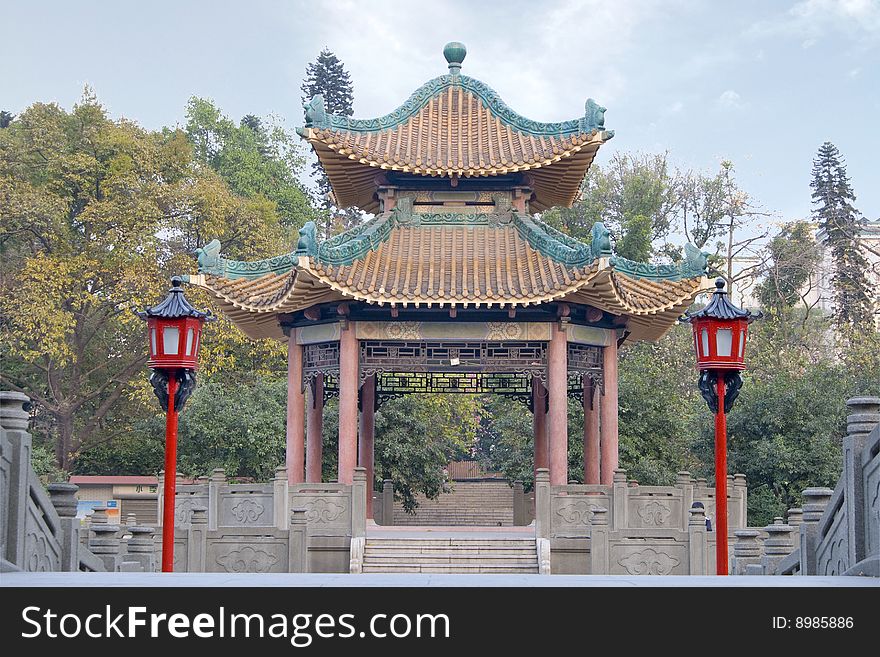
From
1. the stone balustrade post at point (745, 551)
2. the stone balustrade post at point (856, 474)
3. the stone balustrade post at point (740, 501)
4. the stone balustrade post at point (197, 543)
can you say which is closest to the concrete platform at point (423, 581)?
the stone balustrade post at point (856, 474)

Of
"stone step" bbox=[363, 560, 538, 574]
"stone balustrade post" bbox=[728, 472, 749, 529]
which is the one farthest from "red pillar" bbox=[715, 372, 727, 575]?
"stone balustrade post" bbox=[728, 472, 749, 529]

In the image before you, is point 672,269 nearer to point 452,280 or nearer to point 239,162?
point 452,280

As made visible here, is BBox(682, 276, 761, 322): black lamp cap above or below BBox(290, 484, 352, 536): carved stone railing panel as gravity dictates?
above

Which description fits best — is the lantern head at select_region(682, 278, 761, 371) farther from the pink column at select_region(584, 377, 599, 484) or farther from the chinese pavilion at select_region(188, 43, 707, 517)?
the pink column at select_region(584, 377, 599, 484)

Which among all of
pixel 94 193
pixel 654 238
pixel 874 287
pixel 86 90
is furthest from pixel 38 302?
pixel 874 287

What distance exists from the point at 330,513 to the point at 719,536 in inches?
269

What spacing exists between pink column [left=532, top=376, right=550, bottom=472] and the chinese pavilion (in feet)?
3.46

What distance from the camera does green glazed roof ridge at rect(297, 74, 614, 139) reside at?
66.9 ft

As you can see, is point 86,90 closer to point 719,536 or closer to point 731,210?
point 731,210

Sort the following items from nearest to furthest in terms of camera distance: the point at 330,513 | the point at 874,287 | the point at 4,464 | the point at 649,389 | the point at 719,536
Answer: the point at 4,464 → the point at 719,536 → the point at 330,513 → the point at 649,389 → the point at 874,287

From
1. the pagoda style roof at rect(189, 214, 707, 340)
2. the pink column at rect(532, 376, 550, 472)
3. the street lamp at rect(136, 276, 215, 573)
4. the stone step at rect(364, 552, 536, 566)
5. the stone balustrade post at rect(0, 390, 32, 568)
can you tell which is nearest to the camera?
the stone balustrade post at rect(0, 390, 32, 568)

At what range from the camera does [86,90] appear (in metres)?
38.5

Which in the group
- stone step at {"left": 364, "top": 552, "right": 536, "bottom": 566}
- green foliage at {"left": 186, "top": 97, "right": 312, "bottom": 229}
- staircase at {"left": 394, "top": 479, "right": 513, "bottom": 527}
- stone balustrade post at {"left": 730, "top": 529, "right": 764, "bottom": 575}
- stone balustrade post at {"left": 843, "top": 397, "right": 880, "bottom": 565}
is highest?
green foliage at {"left": 186, "top": 97, "right": 312, "bottom": 229}

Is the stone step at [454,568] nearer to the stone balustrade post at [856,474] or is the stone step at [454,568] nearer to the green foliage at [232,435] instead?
the stone balustrade post at [856,474]
